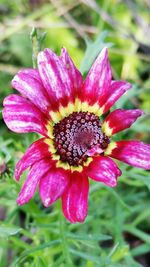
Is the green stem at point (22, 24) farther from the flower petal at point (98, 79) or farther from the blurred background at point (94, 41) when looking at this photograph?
the flower petal at point (98, 79)

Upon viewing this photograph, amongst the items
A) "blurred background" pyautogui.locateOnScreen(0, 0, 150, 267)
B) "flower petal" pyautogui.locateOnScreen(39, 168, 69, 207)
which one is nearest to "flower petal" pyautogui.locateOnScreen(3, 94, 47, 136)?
"flower petal" pyautogui.locateOnScreen(39, 168, 69, 207)

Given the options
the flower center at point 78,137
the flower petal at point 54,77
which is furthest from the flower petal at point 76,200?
the flower petal at point 54,77

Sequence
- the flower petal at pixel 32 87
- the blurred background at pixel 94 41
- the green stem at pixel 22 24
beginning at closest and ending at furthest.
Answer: the flower petal at pixel 32 87, the blurred background at pixel 94 41, the green stem at pixel 22 24

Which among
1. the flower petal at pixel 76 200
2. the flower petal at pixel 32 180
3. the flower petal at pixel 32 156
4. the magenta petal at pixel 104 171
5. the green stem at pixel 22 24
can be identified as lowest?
the flower petal at pixel 76 200

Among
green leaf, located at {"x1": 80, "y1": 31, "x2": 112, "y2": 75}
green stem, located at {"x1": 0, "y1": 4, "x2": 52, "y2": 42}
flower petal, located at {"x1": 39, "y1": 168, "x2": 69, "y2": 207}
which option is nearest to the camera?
flower petal, located at {"x1": 39, "y1": 168, "x2": 69, "y2": 207}

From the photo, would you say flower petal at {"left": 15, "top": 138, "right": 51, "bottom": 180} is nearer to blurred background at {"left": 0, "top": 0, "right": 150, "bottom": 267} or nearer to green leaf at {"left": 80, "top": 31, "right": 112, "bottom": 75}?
green leaf at {"left": 80, "top": 31, "right": 112, "bottom": 75}

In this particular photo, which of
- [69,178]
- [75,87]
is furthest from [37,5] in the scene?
[69,178]

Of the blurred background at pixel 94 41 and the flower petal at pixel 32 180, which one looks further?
the blurred background at pixel 94 41
